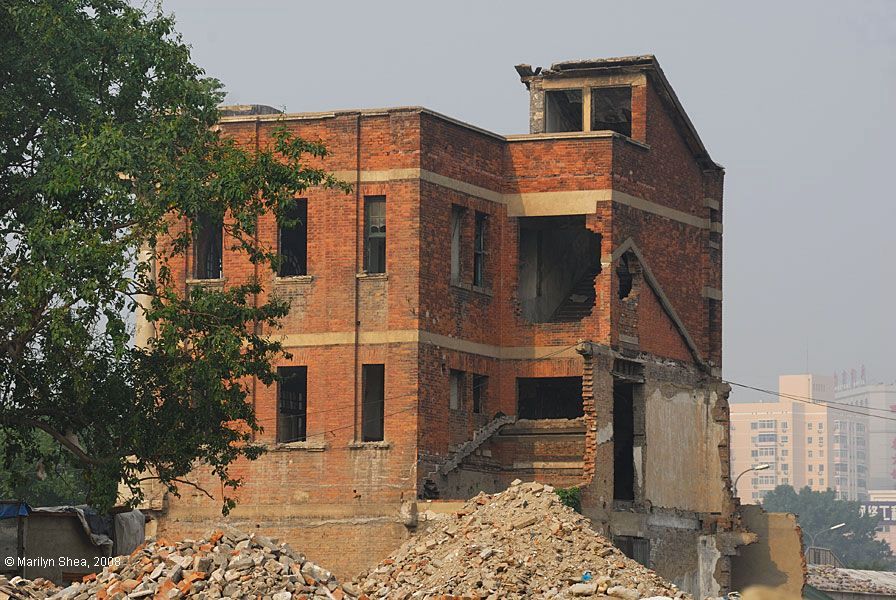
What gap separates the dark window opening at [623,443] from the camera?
125ft

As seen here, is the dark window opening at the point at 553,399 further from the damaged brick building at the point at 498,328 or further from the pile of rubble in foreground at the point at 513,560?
the pile of rubble in foreground at the point at 513,560

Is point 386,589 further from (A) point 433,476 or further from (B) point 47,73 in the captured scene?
(B) point 47,73

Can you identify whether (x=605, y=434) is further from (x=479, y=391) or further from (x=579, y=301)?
(x=579, y=301)

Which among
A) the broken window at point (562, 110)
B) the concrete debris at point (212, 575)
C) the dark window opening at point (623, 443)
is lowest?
the concrete debris at point (212, 575)

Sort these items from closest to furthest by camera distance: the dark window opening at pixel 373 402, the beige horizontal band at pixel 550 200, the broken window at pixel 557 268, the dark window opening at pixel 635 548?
the dark window opening at pixel 373 402
the dark window opening at pixel 635 548
the beige horizontal band at pixel 550 200
the broken window at pixel 557 268

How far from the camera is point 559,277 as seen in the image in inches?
1553

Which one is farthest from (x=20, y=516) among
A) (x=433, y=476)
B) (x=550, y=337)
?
(x=550, y=337)

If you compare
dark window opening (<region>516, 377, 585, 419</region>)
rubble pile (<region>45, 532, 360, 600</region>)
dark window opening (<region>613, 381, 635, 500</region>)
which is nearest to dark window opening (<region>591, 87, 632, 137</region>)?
dark window opening (<region>516, 377, 585, 419</region>)

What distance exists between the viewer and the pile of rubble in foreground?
25172 mm

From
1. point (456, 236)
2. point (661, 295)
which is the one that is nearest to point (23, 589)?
point (456, 236)

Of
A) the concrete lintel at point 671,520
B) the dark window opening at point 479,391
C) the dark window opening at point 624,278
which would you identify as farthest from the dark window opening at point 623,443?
the dark window opening at point 479,391

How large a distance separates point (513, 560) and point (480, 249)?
11.9 m

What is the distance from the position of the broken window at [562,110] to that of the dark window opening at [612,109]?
44 cm

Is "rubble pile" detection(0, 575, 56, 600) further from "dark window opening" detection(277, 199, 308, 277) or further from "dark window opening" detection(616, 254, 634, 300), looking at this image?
"dark window opening" detection(616, 254, 634, 300)
